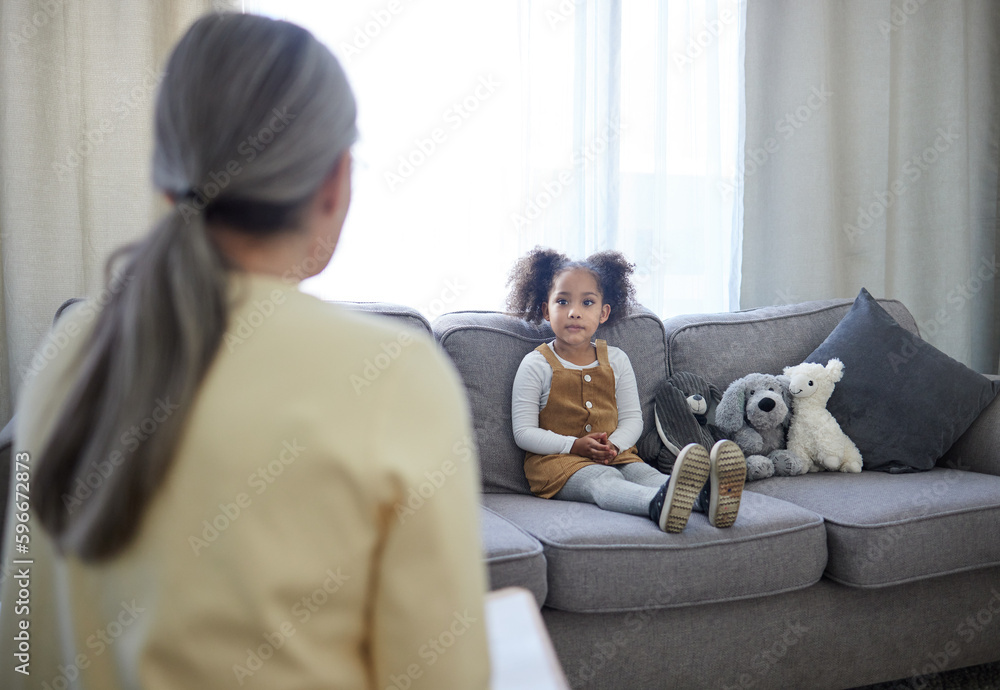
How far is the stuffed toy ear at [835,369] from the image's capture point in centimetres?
215

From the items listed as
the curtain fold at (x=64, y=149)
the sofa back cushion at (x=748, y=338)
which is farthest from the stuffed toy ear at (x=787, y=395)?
the curtain fold at (x=64, y=149)

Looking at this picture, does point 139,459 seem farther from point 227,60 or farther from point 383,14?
point 383,14

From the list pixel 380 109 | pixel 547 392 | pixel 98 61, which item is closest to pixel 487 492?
pixel 547 392

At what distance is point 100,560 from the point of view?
493mm

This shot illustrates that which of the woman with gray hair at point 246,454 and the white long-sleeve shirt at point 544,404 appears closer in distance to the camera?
the woman with gray hair at point 246,454

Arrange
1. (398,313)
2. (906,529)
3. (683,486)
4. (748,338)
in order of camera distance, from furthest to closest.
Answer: (748,338) → (398,313) → (906,529) → (683,486)

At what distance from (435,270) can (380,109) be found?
556 millimetres

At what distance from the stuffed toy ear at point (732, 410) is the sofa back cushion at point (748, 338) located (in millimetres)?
112

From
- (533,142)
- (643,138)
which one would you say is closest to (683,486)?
(533,142)

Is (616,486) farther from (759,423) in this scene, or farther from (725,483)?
(759,423)

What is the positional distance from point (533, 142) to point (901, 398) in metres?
1.42

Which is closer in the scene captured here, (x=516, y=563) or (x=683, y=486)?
(x=516, y=563)

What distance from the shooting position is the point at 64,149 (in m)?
2.08

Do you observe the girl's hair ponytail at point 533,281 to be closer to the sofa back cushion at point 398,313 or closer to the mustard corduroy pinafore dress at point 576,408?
the mustard corduroy pinafore dress at point 576,408
